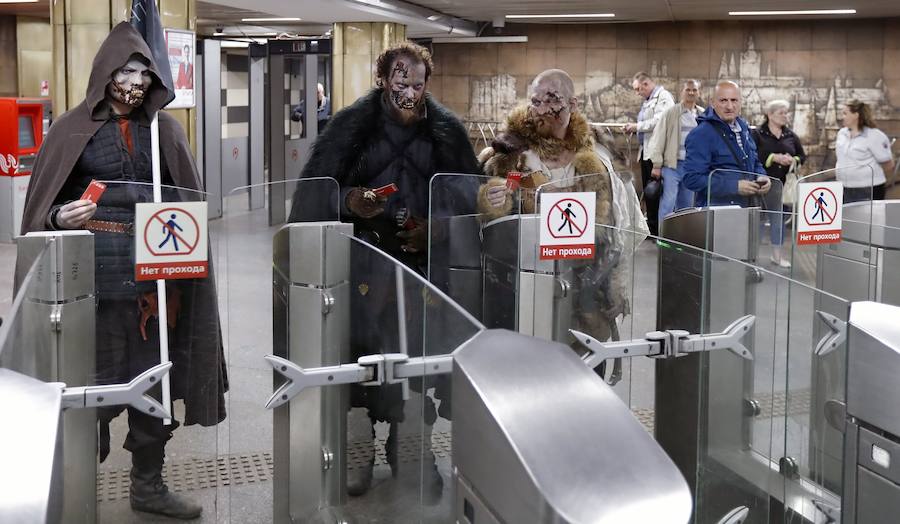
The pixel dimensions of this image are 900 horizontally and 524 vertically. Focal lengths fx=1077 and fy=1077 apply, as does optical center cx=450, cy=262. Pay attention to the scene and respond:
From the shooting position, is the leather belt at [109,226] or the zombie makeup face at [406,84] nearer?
the leather belt at [109,226]

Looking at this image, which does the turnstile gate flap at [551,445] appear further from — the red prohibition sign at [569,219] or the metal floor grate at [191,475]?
the red prohibition sign at [569,219]

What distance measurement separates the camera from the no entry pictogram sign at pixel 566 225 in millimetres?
2682

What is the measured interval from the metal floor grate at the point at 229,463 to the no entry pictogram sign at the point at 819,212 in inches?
48.2

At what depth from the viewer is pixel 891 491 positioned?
2033 mm

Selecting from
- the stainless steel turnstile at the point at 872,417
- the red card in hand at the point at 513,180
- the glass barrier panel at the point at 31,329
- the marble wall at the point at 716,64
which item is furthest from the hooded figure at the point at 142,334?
the marble wall at the point at 716,64

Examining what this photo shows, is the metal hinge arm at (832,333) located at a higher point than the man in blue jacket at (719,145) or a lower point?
lower

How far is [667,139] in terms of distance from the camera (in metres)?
9.44

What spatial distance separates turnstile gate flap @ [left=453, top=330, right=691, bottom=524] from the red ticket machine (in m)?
9.94

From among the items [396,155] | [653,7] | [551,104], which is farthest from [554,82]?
[653,7]

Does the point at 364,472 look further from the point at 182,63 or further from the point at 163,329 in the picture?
the point at 182,63

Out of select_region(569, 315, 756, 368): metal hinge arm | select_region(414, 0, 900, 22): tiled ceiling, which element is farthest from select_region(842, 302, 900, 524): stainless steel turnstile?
select_region(414, 0, 900, 22): tiled ceiling

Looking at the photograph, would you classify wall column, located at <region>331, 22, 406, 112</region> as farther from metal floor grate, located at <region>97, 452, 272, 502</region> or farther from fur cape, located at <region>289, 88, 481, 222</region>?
metal floor grate, located at <region>97, 452, 272, 502</region>

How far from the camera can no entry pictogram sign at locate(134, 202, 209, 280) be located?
229cm

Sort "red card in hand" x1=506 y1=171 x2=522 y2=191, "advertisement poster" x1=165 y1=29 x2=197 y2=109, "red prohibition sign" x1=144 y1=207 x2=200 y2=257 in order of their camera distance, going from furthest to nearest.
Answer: "advertisement poster" x1=165 y1=29 x2=197 y2=109, "red card in hand" x1=506 y1=171 x2=522 y2=191, "red prohibition sign" x1=144 y1=207 x2=200 y2=257
